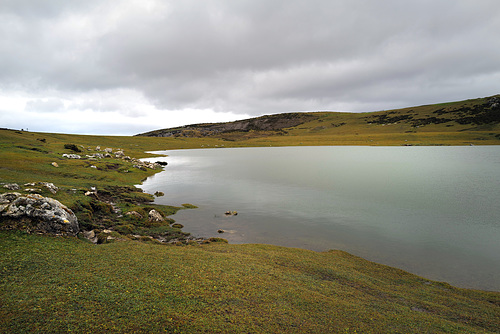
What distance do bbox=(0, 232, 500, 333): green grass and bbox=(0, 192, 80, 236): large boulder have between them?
0.95 m

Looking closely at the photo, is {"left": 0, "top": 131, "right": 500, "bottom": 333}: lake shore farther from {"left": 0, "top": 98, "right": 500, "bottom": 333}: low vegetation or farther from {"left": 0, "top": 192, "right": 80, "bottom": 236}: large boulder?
{"left": 0, "top": 192, "right": 80, "bottom": 236}: large boulder

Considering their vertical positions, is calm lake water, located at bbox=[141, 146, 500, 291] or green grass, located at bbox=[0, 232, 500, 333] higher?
green grass, located at bbox=[0, 232, 500, 333]

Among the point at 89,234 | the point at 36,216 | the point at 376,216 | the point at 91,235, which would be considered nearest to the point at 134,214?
the point at 89,234

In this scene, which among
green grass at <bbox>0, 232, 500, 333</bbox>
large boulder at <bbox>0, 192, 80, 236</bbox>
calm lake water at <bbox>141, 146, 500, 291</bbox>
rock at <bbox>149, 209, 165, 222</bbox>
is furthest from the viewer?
rock at <bbox>149, 209, 165, 222</bbox>

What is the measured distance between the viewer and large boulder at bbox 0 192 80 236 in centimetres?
1434

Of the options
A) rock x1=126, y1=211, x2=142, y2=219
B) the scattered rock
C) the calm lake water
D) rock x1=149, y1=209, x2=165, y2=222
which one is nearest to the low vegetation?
the scattered rock

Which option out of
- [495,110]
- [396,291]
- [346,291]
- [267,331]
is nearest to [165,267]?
[267,331]

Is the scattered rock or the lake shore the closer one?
the lake shore

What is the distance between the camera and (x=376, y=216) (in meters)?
28.1

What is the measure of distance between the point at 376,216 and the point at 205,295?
24.1 meters

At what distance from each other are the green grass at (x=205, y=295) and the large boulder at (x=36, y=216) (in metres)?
0.95

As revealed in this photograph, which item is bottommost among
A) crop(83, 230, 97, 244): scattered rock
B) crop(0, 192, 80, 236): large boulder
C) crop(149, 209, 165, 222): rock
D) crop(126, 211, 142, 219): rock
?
crop(149, 209, 165, 222): rock

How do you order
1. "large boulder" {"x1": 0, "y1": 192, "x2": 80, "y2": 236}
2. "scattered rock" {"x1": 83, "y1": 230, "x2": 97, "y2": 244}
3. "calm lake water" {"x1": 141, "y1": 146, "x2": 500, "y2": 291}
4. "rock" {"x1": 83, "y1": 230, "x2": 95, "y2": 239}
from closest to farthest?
"large boulder" {"x1": 0, "y1": 192, "x2": 80, "y2": 236} → "scattered rock" {"x1": 83, "y1": 230, "x2": 97, "y2": 244} → "rock" {"x1": 83, "y1": 230, "x2": 95, "y2": 239} → "calm lake water" {"x1": 141, "y1": 146, "x2": 500, "y2": 291}

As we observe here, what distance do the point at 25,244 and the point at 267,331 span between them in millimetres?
13084
